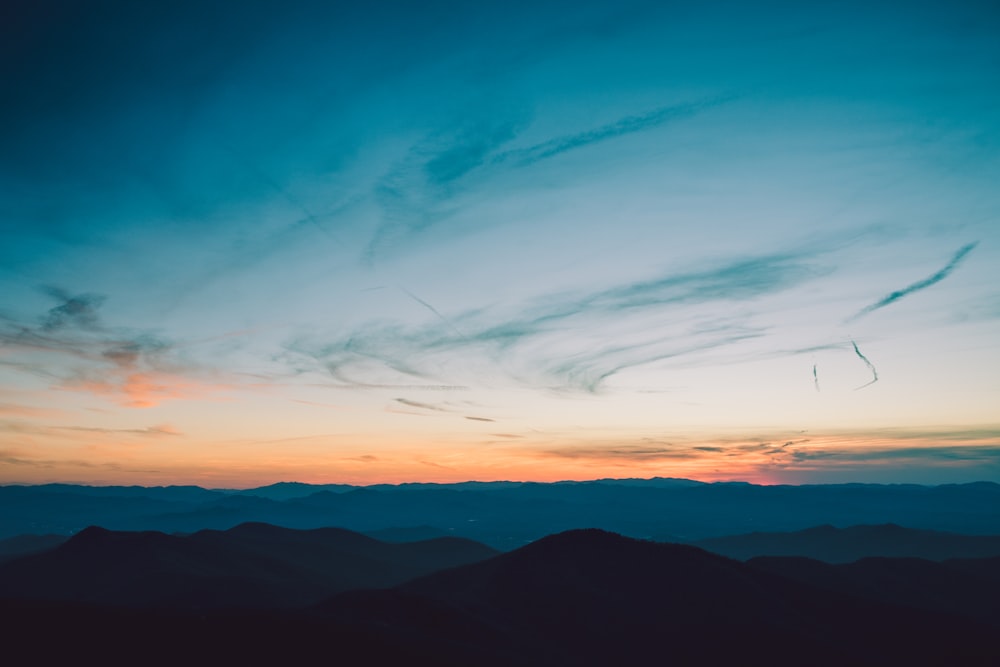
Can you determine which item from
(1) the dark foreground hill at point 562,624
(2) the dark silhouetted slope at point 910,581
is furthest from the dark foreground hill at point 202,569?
(2) the dark silhouetted slope at point 910,581

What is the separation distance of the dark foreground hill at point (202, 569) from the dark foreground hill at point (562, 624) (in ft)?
91.0

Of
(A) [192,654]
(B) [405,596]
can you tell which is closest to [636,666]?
(B) [405,596]

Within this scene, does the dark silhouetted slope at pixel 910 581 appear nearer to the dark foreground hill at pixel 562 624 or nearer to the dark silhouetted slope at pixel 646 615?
the dark silhouetted slope at pixel 646 615

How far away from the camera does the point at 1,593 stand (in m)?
87.9

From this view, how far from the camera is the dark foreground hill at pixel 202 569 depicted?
87875mm

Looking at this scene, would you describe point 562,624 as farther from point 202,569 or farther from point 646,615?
point 202,569

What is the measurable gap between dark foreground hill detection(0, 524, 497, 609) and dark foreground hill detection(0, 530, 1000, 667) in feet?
91.0

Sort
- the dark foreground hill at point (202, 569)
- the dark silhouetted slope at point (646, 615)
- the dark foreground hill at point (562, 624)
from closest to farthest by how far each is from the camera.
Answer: the dark foreground hill at point (562, 624) → the dark silhouetted slope at point (646, 615) → the dark foreground hill at point (202, 569)

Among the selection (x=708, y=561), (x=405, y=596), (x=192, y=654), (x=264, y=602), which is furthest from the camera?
(x=264, y=602)

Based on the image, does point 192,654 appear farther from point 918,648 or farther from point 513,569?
point 918,648

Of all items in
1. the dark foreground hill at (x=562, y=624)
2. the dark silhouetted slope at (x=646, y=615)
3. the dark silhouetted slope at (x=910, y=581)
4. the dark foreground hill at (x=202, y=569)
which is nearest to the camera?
the dark foreground hill at (x=562, y=624)

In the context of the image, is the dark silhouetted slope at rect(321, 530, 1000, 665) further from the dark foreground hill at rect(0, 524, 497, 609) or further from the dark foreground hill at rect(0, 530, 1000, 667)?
the dark foreground hill at rect(0, 524, 497, 609)

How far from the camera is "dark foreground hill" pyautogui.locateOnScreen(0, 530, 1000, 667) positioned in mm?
37031

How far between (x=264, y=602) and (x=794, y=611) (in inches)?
2691
